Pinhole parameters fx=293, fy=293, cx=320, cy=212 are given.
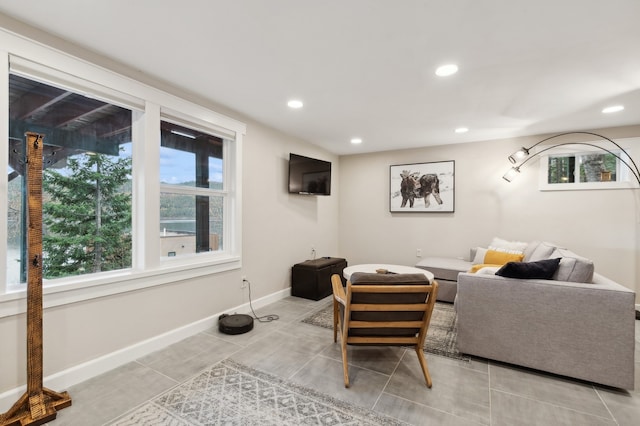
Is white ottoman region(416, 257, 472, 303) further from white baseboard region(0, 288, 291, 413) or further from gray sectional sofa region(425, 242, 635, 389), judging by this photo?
white baseboard region(0, 288, 291, 413)

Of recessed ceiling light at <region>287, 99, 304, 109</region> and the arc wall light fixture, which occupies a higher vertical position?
recessed ceiling light at <region>287, 99, 304, 109</region>

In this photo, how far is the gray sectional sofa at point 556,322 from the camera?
6.72ft

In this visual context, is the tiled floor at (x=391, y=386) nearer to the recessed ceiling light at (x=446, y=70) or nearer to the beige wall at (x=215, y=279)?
the beige wall at (x=215, y=279)

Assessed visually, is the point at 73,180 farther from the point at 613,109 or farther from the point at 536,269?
the point at 613,109

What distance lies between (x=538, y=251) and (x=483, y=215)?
1.29 metres

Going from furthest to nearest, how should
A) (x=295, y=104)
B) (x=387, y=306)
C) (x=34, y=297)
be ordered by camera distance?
(x=295, y=104)
(x=387, y=306)
(x=34, y=297)

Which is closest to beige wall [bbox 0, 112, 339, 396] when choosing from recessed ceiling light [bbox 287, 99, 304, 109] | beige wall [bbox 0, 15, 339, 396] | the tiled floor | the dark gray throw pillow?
beige wall [bbox 0, 15, 339, 396]

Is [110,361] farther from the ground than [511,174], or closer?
closer

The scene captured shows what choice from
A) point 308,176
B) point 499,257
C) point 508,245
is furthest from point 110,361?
point 508,245

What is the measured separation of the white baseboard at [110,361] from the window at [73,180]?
2.20ft

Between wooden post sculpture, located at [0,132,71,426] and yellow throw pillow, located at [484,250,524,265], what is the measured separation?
442 centimetres

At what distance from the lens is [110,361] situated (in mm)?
2264

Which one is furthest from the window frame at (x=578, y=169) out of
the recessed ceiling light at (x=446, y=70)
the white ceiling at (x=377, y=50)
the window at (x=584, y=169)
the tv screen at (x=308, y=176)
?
the tv screen at (x=308, y=176)

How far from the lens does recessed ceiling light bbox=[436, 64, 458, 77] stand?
2.31 meters
